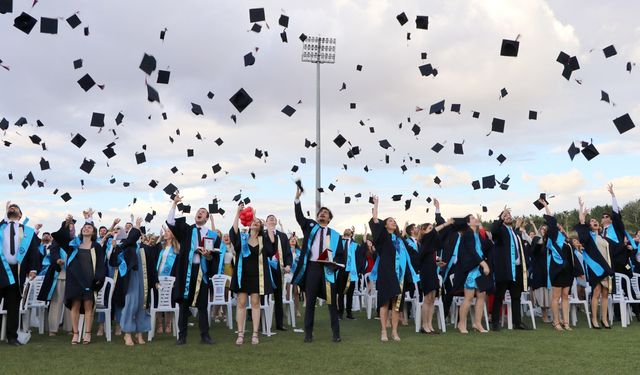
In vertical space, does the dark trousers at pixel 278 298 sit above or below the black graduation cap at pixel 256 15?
below

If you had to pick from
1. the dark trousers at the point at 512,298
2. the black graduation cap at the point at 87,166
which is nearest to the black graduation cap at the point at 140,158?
the black graduation cap at the point at 87,166

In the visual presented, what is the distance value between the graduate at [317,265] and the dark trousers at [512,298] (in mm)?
2801

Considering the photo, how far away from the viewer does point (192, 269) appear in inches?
337

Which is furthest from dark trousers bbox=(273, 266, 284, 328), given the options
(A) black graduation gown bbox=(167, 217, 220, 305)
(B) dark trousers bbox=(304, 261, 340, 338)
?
(A) black graduation gown bbox=(167, 217, 220, 305)

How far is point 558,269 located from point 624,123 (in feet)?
9.75

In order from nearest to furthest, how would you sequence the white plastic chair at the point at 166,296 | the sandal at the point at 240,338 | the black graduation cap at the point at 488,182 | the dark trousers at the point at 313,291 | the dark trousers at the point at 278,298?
the sandal at the point at 240,338 < the dark trousers at the point at 313,291 < the white plastic chair at the point at 166,296 < the dark trousers at the point at 278,298 < the black graduation cap at the point at 488,182

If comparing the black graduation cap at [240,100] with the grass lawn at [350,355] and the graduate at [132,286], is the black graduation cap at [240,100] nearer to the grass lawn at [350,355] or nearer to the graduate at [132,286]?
the graduate at [132,286]

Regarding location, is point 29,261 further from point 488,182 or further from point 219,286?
point 488,182

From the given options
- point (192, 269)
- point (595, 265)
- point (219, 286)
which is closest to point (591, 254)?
point (595, 265)

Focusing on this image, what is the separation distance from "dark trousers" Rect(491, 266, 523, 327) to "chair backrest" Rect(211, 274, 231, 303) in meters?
4.32

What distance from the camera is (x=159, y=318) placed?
404 inches

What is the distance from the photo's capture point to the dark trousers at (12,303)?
859 cm

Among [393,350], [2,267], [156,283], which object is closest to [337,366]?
[393,350]

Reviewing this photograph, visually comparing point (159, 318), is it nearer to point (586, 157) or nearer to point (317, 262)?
point (317, 262)
